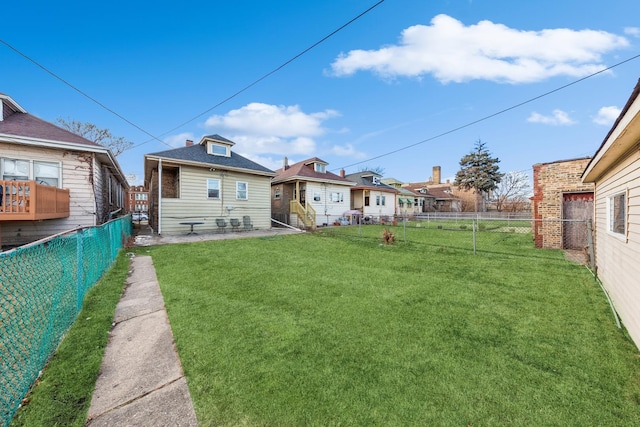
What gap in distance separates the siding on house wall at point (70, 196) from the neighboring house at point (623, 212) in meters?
14.0

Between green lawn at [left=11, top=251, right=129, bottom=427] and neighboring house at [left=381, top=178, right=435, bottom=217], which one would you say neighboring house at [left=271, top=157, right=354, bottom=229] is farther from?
green lawn at [left=11, top=251, right=129, bottom=427]

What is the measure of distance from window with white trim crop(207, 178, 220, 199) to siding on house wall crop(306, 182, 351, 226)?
22.5 ft

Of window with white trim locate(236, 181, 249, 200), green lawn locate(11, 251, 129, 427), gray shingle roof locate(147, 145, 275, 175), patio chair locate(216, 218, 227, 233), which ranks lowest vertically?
green lawn locate(11, 251, 129, 427)

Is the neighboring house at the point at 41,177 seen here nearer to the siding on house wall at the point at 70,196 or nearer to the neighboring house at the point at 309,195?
the siding on house wall at the point at 70,196

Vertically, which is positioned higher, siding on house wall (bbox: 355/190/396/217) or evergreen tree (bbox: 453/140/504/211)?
evergreen tree (bbox: 453/140/504/211)

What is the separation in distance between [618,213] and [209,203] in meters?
Result: 14.6

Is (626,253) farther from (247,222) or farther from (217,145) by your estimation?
(217,145)

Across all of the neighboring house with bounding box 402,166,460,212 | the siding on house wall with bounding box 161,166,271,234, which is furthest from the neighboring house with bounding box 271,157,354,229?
the neighboring house with bounding box 402,166,460,212

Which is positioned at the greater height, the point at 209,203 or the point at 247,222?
the point at 209,203

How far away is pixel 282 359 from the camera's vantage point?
2600mm

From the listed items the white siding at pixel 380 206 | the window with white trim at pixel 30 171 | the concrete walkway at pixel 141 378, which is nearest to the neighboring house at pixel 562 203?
the concrete walkway at pixel 141 378

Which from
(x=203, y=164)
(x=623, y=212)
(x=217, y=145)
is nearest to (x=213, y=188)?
(x=203, y=164)

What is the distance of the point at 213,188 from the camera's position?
13.9 meters

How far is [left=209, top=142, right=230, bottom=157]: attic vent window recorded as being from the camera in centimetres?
1495
